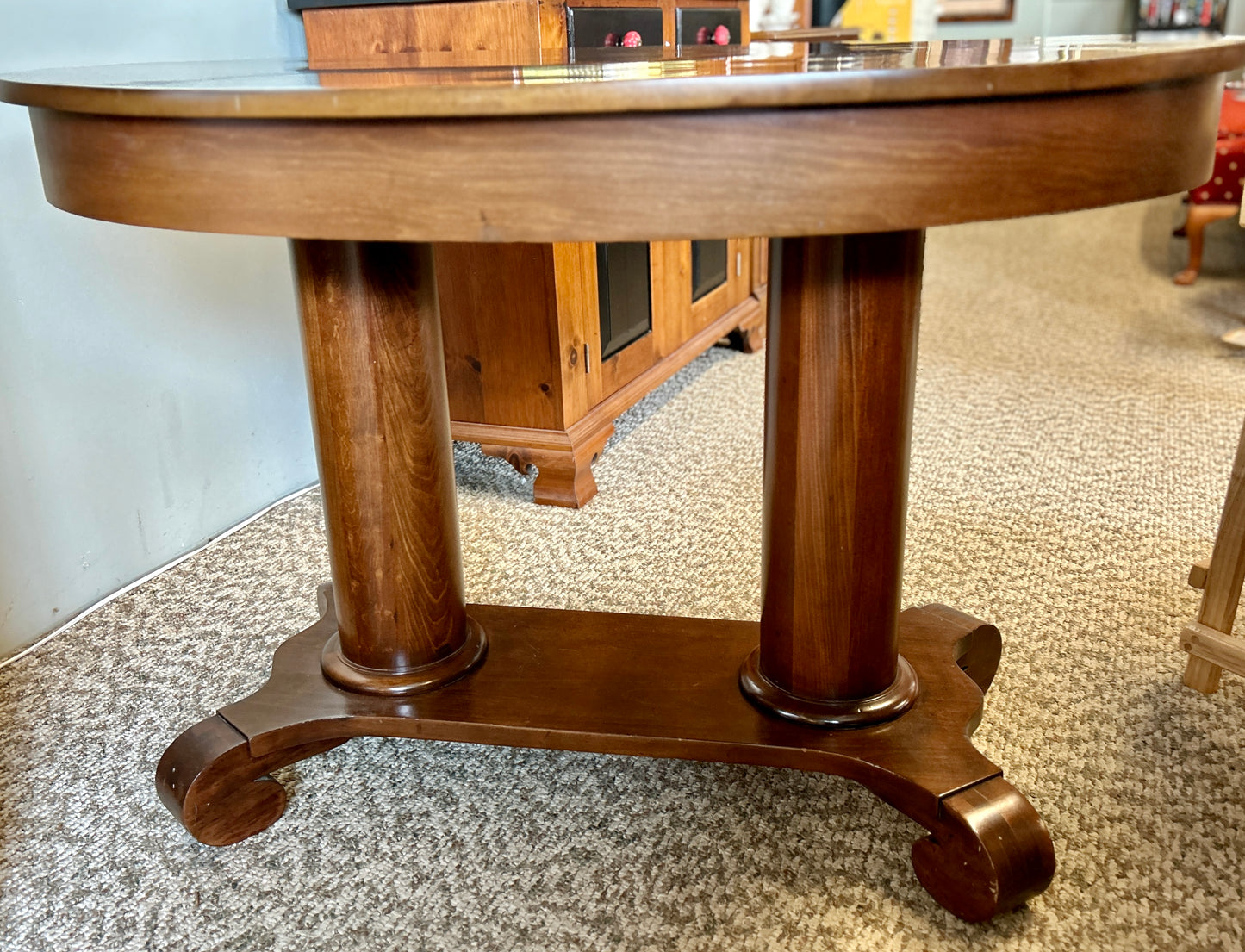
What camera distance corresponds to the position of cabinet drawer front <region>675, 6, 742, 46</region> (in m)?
2.15

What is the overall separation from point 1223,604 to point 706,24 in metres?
1.51

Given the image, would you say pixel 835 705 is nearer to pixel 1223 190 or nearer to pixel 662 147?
pixel 662 147

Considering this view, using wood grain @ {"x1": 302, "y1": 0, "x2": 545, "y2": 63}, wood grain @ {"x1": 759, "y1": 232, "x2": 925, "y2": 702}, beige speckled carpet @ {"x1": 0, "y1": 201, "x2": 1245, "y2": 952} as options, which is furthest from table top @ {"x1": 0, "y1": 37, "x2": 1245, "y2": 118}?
wood grain @ {"x1": 302, "y1": 0, "x2": 545, "y2": 63}

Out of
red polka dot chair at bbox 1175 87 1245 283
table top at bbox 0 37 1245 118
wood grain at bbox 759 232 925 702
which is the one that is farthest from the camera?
red polka dot chair at bbox 1175 87 1245 283

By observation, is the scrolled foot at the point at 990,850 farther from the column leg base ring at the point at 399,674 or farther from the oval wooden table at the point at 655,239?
the column leg base ring at the point at 399,674

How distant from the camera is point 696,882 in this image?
3.52 ft

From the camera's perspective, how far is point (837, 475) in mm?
1016

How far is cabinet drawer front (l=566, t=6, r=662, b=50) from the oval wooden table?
0.72 m

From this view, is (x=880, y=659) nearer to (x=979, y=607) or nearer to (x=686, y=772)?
(x=686, y=772)

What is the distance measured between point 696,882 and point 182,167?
783 millimetres

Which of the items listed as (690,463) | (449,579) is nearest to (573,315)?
(690,463)

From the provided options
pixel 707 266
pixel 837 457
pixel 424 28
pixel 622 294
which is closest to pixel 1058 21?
pixel 707 266

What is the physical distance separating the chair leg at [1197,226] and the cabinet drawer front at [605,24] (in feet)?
7.06

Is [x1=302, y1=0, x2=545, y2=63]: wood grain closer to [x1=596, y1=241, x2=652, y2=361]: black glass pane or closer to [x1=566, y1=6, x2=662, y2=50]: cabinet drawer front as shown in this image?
[x1=566, y1=6, x2=662, y2=50]: cabinet drawer front
